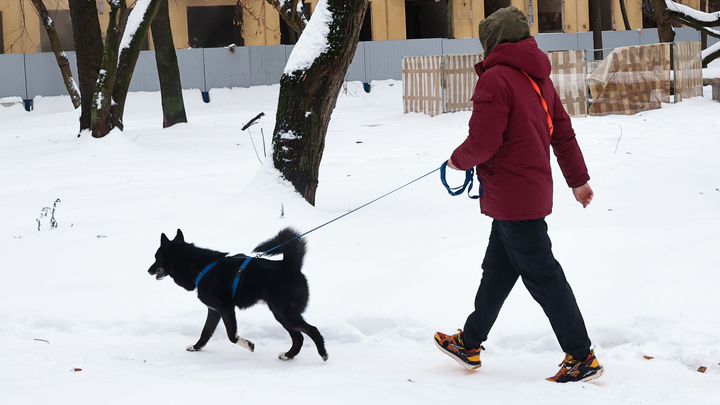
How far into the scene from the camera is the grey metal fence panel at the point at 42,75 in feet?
80.4

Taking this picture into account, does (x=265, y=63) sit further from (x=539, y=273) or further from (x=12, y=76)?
(x=539, y=273)

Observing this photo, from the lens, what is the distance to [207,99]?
25.3m

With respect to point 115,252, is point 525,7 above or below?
above

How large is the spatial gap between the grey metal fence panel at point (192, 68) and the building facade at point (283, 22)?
1.86 meters

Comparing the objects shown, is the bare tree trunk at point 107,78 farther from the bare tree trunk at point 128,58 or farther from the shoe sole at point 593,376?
the shoe sole at point 593,376

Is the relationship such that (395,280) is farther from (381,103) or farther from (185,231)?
(381,103)

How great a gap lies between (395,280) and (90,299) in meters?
2.10

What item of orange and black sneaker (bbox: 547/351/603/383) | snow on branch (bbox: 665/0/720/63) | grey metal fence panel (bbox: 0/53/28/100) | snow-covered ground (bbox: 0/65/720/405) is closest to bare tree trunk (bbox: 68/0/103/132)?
snow-covered ground (bbox: 0/65/720/405)

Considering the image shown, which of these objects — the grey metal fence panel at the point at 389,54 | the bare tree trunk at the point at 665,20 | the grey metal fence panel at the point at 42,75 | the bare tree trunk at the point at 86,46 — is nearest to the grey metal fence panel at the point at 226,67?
the grey metal fence panel at the point at 389,54

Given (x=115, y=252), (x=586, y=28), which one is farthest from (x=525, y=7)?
(x=115, y=252)

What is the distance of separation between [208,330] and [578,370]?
203 cm

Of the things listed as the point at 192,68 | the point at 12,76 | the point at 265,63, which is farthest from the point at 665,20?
the point at 12,76

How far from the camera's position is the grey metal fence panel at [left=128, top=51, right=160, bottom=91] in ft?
81.8

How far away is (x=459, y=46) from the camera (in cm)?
2923
